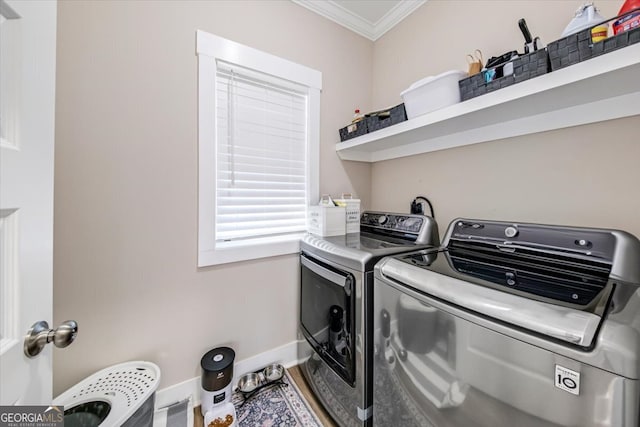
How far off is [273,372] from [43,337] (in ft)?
4.30

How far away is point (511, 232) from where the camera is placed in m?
1.06

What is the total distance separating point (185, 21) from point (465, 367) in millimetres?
2030

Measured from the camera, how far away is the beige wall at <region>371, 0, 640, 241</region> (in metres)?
0.96

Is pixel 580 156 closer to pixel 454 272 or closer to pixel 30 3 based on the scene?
pixel 454 272

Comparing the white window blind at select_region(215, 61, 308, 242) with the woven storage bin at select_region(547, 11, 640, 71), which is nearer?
the woven storage bin at select_region(547, 11, 640, 71)

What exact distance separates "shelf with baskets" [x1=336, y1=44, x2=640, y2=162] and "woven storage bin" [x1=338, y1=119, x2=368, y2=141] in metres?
0.08

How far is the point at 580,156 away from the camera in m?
1.04

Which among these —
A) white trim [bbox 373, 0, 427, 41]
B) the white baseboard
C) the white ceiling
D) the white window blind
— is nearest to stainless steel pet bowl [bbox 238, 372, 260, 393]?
the white baseboard

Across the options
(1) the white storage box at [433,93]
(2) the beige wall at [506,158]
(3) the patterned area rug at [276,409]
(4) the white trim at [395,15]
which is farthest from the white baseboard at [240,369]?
(4) the white trim at [395,15]

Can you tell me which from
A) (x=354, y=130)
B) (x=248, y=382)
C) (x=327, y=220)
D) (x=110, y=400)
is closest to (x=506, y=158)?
(x=354, y=130)

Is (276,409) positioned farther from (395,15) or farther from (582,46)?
(395,15)

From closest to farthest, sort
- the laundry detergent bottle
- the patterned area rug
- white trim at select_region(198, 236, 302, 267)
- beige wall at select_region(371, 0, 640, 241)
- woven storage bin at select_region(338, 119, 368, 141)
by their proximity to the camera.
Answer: the laundry detergent bottle, beige wall at select_region(371, 0, 640, 241), the patterned area rug, white trim at select_region(198, 236, 302, 267), woven storage bin at select_region(338, 119, 368, 141)

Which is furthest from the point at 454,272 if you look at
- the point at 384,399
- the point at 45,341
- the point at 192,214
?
the point at 192,214

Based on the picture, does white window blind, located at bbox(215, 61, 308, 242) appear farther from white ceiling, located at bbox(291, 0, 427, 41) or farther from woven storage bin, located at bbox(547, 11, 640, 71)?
woven storage bin, located at bbox(547, 11, 640, 71)
